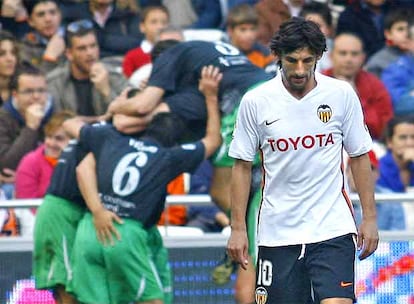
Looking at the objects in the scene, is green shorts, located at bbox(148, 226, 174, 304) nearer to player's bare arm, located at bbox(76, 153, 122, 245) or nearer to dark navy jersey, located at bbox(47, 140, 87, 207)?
player's bare arm, located at bbox(76, 153, 122, 245)

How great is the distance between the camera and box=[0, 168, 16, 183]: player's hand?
11.6m

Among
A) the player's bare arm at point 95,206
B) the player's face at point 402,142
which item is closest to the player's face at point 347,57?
the player's face at point 402,142

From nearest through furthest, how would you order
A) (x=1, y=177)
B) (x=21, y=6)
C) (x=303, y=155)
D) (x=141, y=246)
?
(x=303, y=155) → (x=141, y=246) → (x=1, y=177) → (x=21, y=6)

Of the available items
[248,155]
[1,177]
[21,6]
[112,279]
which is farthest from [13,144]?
[248,155]

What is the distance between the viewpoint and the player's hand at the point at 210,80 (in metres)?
9.29

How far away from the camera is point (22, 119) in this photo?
12211 mm

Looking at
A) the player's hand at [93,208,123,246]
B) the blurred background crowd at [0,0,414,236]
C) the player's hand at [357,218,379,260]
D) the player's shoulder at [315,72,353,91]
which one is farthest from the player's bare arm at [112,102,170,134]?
the player's hand at [357,218,379,260]

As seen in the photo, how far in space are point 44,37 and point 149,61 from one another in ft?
4.17

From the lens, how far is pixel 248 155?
7188 mm

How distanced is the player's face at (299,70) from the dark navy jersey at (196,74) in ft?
7.79

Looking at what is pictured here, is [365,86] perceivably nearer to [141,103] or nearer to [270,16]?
[270,16]

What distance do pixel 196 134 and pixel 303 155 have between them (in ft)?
9.58

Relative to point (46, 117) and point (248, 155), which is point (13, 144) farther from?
point (248, 155)

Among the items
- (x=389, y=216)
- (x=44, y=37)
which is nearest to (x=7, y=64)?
(x=44, y=37)
